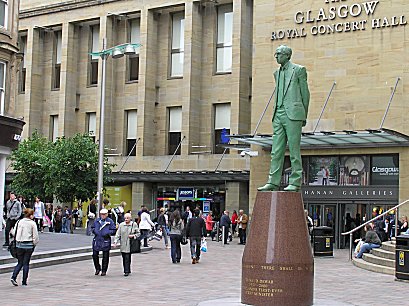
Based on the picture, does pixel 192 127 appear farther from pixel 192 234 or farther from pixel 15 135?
pixel 192 234

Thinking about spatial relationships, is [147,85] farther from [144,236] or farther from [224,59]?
[144,236]

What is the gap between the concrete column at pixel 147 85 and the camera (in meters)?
44.1

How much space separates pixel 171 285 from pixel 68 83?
3257 centimetres

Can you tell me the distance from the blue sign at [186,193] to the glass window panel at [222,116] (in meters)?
3.85

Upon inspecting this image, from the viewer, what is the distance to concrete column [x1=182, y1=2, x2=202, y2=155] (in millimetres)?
42625

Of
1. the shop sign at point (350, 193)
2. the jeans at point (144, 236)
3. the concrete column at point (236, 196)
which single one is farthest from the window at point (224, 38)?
the jeans at point (144, 236)

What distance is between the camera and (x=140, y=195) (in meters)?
43.6

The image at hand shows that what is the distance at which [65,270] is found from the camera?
2025 centimetres

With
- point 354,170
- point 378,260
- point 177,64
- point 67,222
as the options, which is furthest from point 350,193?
point 177,64

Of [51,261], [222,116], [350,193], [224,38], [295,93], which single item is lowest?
[51,261]

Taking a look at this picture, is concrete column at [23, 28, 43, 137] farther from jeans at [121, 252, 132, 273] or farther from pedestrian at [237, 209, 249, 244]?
jeans at [121, 252, 132, 273]

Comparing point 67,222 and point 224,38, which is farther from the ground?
point 224,38

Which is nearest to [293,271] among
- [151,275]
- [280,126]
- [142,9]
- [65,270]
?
[280,126]

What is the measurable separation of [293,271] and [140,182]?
31.8 m
